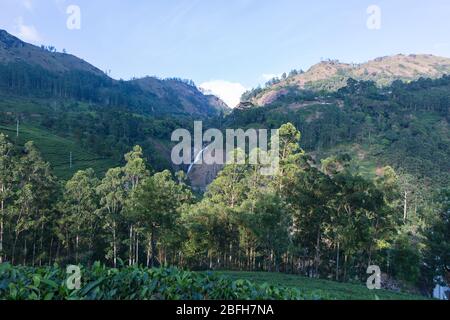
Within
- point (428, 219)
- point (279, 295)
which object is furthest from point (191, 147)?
point (279, 295)

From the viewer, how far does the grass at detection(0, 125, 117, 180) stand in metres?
54.3

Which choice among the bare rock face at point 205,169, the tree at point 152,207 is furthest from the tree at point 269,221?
the bare rock face at point 205,169

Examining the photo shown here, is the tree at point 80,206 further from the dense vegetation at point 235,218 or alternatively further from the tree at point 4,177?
the tree at point 4,177

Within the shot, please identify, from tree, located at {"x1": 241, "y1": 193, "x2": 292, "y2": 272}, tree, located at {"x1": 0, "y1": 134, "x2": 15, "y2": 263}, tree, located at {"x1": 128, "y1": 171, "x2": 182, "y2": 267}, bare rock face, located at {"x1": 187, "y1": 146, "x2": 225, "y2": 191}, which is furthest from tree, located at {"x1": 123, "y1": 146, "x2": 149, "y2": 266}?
bare rock face, located at {"x1": 187, "y1": 146, "x2": 225, "y2": 191}

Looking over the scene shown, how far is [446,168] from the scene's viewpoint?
207 ft

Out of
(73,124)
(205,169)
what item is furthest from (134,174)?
(73,124)

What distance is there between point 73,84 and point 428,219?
5060 inches

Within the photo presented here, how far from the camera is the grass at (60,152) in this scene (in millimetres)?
54328

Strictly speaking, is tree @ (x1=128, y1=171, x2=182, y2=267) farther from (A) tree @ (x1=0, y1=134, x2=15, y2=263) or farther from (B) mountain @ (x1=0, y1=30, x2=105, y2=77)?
(B) mountain @ (x1=0, y1=30, x2=105, y2=77)

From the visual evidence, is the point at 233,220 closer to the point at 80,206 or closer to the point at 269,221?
the point at 269,221

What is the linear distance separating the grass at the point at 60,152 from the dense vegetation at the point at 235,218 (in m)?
27.4

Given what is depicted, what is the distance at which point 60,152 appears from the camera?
192 ft

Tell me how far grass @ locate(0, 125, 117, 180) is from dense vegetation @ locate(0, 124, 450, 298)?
27.4 m

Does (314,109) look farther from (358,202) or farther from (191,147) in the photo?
(358,202)
